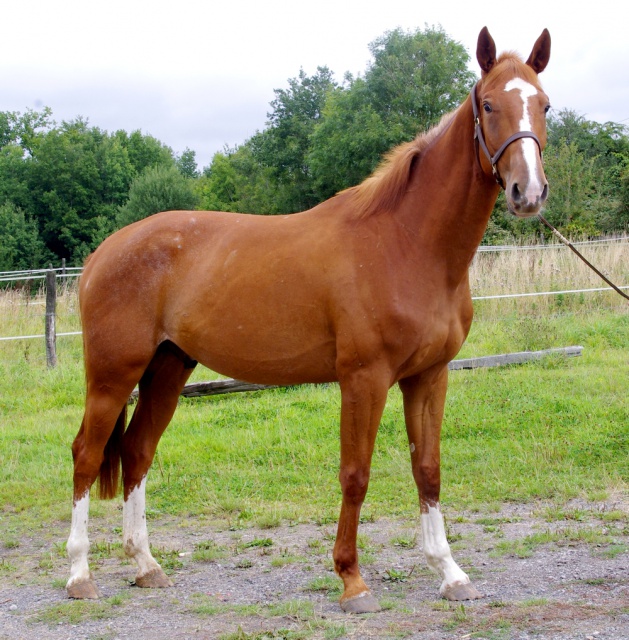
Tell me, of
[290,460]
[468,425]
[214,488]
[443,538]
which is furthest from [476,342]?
[443,538]

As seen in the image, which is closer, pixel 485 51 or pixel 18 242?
pixel 485 51

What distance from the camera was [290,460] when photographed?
6.20 m

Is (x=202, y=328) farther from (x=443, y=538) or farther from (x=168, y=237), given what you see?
(x=443, y=538)

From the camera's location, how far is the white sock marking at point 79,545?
3787 mm

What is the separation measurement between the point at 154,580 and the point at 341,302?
76.4 inches

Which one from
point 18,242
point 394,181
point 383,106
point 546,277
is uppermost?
point 383,106

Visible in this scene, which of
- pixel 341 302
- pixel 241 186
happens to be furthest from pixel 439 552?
pixel 241 186

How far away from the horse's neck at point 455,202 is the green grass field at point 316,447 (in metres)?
2.29

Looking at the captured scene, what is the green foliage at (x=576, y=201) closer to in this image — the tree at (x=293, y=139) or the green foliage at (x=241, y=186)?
the tree at (x=293, y=139)

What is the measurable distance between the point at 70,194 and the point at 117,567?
40900mm

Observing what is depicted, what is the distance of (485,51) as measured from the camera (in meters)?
3.26

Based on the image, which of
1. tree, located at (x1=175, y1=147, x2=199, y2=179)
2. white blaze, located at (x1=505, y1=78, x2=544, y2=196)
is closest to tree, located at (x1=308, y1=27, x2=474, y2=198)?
white blaze, located at (x1=505, y1=78, x2=544, y2=196)

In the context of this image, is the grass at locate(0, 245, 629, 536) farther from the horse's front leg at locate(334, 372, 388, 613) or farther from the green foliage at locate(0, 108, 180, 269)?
the green foliage at locate(0, 108, 180, 269)

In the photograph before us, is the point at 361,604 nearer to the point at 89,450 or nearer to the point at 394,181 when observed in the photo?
the point at 89,450
